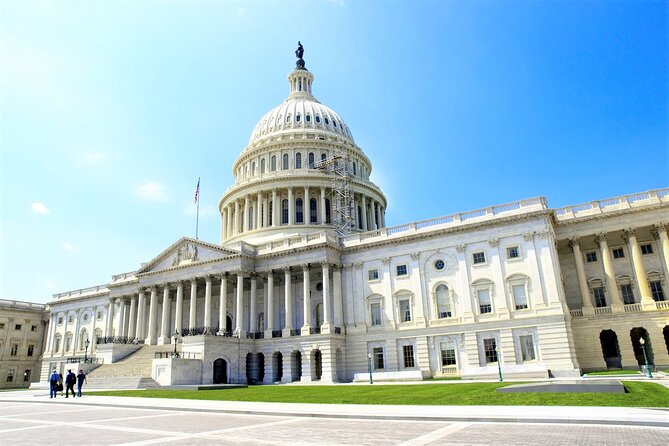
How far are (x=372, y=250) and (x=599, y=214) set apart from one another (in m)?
23.9

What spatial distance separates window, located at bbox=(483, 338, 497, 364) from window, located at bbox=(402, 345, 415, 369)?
7623 millimetres

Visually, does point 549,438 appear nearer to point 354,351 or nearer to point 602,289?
point 354,351

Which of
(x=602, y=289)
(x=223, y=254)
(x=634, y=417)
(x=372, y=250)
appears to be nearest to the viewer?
(x=634, y=417)

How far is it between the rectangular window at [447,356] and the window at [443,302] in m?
3.28

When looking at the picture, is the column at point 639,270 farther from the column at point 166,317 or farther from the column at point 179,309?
the column at point 166,317

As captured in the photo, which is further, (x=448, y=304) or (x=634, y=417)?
(x=448, y=304)

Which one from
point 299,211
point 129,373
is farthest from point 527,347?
point 299,211

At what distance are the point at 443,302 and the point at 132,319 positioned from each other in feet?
150

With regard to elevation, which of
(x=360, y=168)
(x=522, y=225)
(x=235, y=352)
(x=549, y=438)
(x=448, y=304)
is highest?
(x=360, y=168)

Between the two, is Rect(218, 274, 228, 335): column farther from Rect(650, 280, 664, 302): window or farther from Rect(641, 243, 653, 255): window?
Rect(641, 243, 653, 255): window

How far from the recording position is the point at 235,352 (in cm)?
5378

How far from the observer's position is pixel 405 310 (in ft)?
172

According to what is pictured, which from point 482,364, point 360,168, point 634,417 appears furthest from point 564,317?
point 360,168

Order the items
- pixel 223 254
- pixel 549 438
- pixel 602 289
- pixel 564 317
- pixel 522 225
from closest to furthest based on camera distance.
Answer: pixel 549 438, pixel 564 317, pixel 522 225, pixel 602 289, pixel 223 254
